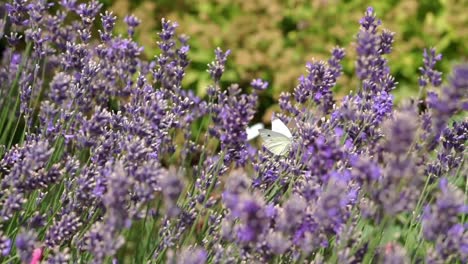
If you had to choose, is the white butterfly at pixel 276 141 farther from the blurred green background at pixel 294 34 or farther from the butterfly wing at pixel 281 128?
the blurred green background at pixel 294 34

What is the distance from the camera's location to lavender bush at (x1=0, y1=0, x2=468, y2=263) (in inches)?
69.6

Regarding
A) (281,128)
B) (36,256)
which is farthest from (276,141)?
(36,256)

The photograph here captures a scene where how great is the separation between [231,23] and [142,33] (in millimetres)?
698

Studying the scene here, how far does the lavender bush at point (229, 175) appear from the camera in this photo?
69.6 inches

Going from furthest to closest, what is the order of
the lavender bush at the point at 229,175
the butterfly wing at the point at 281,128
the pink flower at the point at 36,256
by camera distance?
the butterfly wing at the point at 281,128 → the pink flower at the point at 36,256 → the lavender bush at the point at 229,175

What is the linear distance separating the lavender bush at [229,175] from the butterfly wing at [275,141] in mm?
37

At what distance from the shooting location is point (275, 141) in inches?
113

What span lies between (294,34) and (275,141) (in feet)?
11.4

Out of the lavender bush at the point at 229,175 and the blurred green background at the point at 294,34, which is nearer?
the lavender bush at the point at 229,175

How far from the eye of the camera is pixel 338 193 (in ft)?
5.67

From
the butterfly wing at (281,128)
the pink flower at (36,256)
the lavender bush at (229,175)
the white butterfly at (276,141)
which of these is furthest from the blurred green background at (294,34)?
the pink flower at (36,256)

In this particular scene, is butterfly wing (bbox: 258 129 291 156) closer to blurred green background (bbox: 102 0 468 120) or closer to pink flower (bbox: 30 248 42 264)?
pink flower (bbox: 30 248 42 264)

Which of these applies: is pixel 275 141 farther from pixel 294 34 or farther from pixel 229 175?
pixel 294 34

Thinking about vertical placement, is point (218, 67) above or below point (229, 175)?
above
